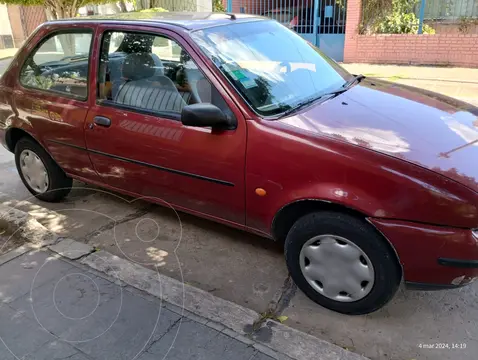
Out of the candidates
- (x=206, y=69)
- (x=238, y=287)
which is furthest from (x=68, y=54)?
(x=238, y=287)

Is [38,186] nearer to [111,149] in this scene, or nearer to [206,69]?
[111,149]

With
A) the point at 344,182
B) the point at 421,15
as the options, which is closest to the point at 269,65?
the point at 344,182

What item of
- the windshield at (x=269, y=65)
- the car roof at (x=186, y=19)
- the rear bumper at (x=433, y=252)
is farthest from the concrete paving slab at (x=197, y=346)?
the car roof at (x=186, y=19)

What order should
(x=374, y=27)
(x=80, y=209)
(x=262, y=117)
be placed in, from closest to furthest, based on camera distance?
1. (x=262, y=117)
2. (x=80, y=209)
3. (x=374, y=27)

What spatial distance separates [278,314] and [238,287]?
397mm

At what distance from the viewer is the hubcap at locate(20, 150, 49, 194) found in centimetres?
421

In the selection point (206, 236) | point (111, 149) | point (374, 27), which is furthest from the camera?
point (374, 27)

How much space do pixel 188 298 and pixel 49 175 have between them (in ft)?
7.09

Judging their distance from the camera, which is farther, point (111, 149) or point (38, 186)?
point (38, 186)

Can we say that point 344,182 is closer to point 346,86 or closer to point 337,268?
point 337,268

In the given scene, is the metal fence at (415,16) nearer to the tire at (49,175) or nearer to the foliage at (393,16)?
the foliage at (393,16)

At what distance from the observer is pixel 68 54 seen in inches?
151

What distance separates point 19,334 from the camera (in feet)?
8.42

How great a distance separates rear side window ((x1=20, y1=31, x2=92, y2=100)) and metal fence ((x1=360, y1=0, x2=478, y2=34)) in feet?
Result: 32.4
